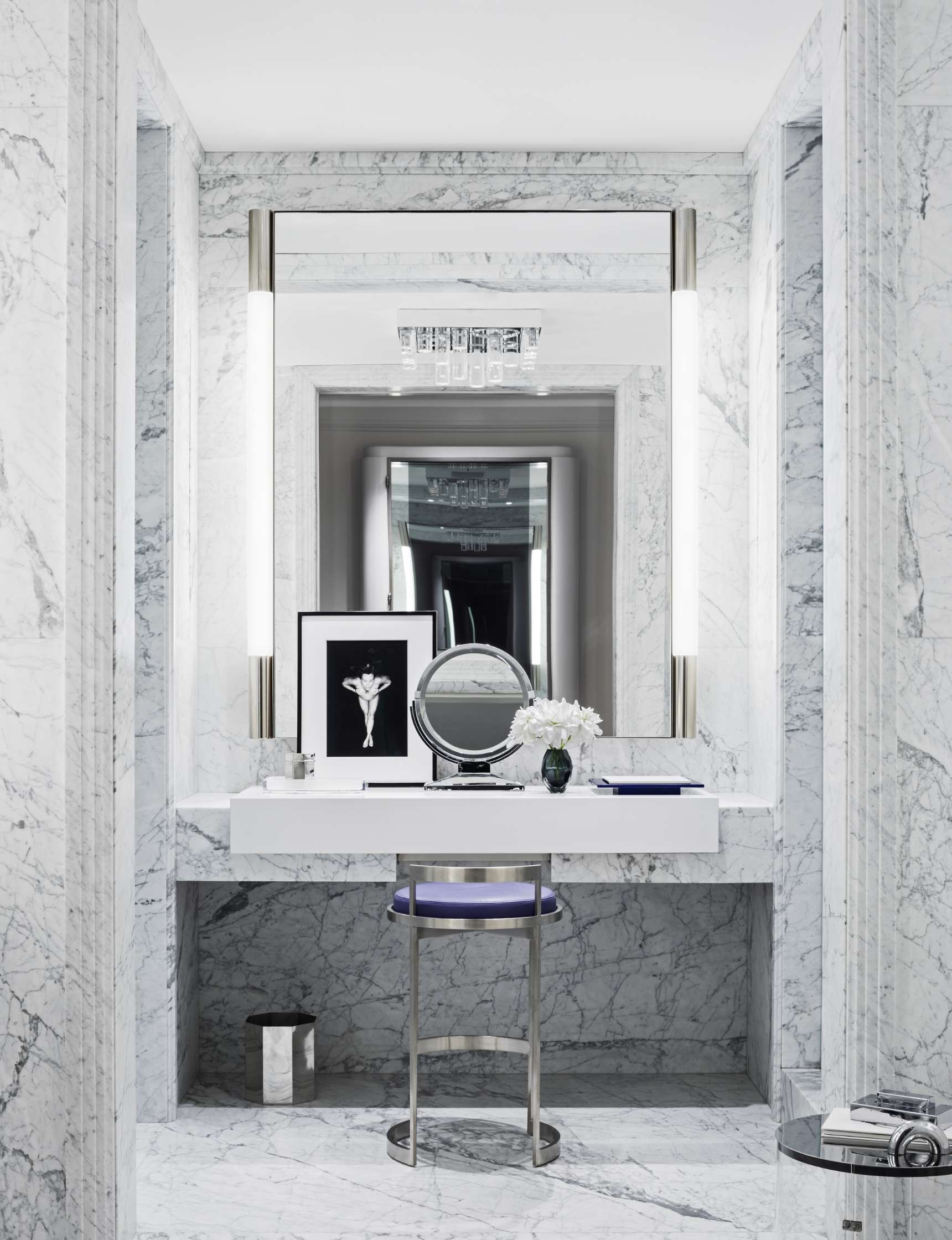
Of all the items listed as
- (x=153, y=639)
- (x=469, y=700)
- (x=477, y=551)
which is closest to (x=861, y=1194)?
(x=469, y=700)

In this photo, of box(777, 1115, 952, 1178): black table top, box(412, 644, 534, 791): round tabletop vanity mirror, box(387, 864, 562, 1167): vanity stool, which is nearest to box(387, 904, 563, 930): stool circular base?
box(387, 864, 562, 1167): vanity stool

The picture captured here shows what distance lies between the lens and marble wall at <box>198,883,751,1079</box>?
3973 mm

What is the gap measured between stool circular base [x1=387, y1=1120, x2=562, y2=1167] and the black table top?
104cm

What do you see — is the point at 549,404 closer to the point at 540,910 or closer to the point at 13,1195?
the point at 540,910

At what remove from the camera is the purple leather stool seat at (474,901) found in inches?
123

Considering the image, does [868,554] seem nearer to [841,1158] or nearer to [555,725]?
[841,1158]

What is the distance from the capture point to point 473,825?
347 centimetres

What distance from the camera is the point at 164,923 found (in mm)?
3473

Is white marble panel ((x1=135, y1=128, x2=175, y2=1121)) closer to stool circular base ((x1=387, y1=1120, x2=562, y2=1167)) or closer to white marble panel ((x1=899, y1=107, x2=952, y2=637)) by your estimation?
stool circular base ((x1=387, y1=1120, x2=562, y2=1167))

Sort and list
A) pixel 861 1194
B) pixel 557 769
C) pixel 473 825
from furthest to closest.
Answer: pixel 557 769, pixel 473 825, pixel 861 1194

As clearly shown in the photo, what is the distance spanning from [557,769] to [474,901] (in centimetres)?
59

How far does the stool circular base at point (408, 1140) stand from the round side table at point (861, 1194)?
0.91 metres

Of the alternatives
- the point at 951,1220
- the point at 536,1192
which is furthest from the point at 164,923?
the point at 951,1220

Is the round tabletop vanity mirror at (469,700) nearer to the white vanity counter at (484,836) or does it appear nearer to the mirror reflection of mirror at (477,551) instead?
the mirror reflection of mirror at (477,551)
